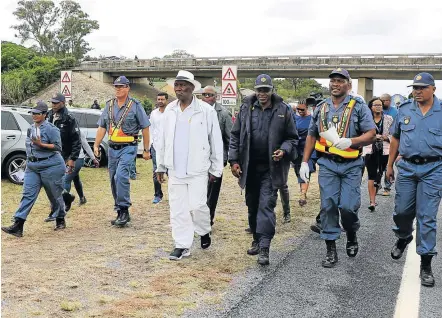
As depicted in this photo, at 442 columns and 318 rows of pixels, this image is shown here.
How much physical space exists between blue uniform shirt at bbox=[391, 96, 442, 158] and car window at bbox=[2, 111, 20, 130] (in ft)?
28.4

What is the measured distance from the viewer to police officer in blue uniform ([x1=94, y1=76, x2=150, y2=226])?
7473 mm

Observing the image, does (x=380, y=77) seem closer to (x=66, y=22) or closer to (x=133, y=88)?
(x=133, y=88)

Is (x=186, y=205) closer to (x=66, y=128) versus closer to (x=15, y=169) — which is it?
(x=66, y=128)

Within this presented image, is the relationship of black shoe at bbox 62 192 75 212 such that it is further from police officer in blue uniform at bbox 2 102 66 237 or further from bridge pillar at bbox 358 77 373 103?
bridge pillar at bbox 358 77 373 103

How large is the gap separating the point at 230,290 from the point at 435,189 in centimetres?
235

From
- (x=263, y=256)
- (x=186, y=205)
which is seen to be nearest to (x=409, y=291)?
(x=263, y=256)

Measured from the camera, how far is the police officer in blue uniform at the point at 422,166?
5438 mm

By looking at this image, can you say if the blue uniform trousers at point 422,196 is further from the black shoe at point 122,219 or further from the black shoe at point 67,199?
the black shoe at point 67,199

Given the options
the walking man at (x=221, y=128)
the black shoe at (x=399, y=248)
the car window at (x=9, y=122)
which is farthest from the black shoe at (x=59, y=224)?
the car window at (x=9, y=122)

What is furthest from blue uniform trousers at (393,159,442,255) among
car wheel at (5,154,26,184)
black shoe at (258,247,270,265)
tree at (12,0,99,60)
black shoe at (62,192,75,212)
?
tree at (12,0,99,60)

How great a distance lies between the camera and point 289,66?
169 ft

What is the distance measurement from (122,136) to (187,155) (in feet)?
6.04

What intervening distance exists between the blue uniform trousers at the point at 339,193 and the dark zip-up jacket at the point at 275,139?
427mm

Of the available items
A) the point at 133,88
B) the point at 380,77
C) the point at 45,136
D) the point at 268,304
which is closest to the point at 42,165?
the point at 45,136
